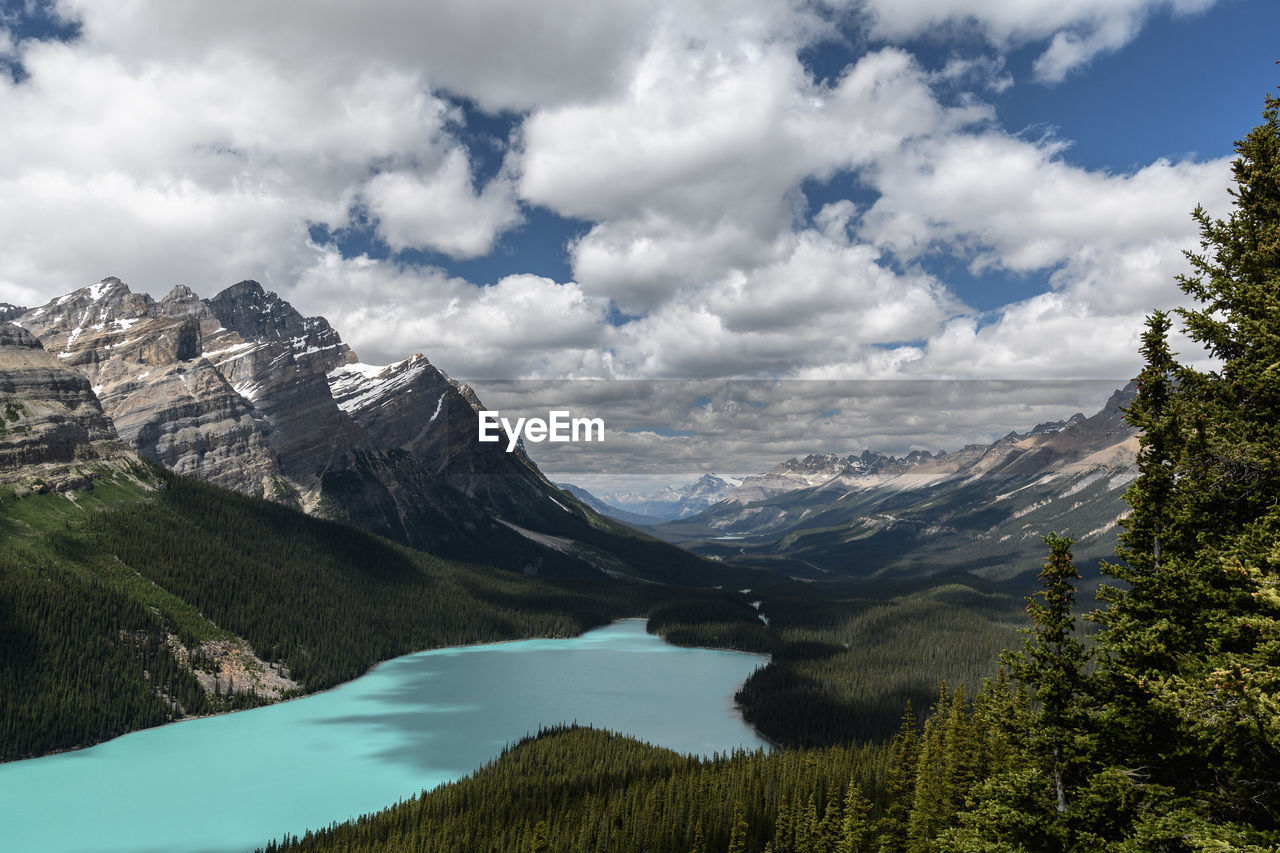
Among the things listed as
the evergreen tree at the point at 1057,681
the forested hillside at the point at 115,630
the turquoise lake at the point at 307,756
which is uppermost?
the evergreen tree at the point at 1057,681

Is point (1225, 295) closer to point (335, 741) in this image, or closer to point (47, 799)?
point (47, 799)

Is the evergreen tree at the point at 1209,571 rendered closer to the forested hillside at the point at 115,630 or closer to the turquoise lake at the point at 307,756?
the turquoise lake at the point at 307,756

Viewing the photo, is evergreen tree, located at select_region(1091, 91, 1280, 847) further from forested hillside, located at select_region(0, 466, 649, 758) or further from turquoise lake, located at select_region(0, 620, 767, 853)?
forested hillside, located at select_region(0, 466, 649, 758)

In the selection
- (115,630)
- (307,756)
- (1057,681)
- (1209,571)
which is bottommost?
(307,756)

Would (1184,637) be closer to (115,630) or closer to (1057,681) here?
(1057,681)

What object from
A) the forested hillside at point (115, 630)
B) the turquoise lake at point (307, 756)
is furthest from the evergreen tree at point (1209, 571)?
the forested hillside at point (115, 630)

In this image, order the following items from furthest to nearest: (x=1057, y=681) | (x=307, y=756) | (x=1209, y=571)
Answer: (x=307, y=756) < (x=1057, y=681) < (x=1209, y=571)

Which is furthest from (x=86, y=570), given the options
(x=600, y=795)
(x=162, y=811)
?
(x=600, y=795)

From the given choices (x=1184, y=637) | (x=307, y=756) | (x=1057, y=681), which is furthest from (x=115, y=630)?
(x=1184, y=637)
